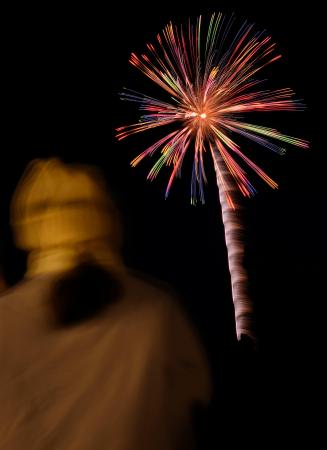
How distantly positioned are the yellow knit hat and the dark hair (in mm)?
216

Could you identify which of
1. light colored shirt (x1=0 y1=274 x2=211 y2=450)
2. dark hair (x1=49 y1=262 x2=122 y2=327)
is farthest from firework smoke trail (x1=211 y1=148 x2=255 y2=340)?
light colored shirt (x1=0 y1=274 x2=211 y2=450)

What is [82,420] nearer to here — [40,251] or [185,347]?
[185,347]

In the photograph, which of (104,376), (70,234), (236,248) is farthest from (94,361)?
(236,248)

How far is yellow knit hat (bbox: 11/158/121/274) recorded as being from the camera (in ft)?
5.85

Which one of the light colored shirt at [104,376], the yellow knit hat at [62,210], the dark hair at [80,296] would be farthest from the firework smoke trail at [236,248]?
the light colored shirt at [104,376]

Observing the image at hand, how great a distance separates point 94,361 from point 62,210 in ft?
2.32

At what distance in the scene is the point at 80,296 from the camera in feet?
4.93

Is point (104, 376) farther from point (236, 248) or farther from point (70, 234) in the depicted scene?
point (236, 248)

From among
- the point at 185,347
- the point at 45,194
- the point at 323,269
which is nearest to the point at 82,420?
the point at 185,347

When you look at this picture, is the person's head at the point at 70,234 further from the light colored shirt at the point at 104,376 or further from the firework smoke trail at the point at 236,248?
the firework smoke trail at the point at 236,248

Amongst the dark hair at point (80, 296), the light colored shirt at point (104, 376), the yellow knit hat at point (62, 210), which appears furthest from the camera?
the yellow knit hat at point (62, 210)

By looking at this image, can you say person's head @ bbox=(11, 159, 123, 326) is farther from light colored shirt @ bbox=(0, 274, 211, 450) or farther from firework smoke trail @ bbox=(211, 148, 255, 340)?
firework smoke trail @ bbox=(211, 148, 255, 340)

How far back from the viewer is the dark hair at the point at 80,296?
4.84 feet

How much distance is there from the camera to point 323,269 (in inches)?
647
